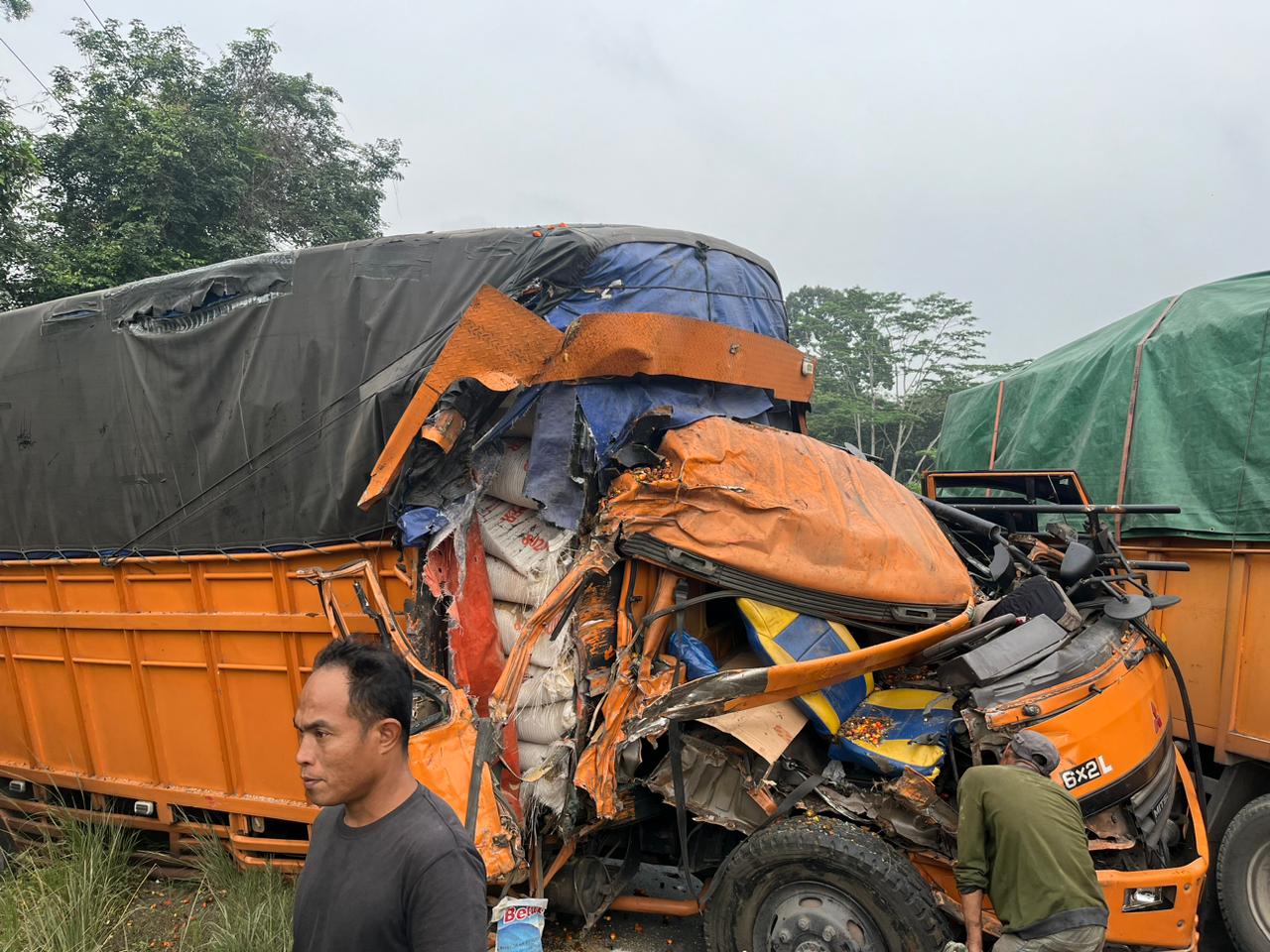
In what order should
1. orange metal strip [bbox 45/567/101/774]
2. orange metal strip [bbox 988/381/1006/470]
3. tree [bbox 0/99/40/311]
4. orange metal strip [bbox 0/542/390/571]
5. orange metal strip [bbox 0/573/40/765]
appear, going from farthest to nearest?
tree [bbox 0/99/40/311] → orange metal strip [bbox 988/381/1006/470] → orange metal strip [bbox 0/573/40/765] → orange metal strip [bbox 45/567/101/774] → orange metal strip [bbox 0/542/390/571]

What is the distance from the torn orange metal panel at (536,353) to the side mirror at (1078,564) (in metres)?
2.11

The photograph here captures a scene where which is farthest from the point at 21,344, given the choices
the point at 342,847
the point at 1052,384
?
the point at 1052,384

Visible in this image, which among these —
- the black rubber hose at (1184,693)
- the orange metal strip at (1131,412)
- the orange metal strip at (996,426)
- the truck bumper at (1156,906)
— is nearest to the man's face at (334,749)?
the truck bumper at (1156,906)

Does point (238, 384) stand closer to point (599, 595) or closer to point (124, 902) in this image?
point (599, 595)

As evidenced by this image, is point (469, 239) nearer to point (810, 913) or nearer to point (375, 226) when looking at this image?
point (810, 913)

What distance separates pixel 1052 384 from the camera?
20.2 feet

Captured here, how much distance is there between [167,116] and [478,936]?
15.1m

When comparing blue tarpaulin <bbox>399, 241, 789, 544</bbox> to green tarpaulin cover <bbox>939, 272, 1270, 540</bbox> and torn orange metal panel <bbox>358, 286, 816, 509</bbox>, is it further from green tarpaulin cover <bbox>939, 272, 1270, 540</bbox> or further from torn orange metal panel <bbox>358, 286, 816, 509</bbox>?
green tarpaulin cover <bbox>939, 272, 1270, 540</bbox>

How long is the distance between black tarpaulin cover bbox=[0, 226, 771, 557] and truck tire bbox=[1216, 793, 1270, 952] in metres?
3.95

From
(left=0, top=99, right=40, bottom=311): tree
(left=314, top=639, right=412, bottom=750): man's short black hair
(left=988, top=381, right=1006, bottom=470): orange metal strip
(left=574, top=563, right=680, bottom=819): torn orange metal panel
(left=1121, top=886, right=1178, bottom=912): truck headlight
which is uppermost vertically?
(left=0, top=99, right=40, bottom=311): tree

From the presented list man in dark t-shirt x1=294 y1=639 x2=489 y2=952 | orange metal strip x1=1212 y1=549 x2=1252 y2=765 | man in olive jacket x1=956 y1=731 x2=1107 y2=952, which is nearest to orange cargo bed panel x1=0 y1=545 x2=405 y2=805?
man in dark t-shirt x1=294 y1=639 x2=489 y2=952

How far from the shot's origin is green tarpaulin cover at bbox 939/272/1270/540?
4328 mm

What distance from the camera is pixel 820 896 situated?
3271mm

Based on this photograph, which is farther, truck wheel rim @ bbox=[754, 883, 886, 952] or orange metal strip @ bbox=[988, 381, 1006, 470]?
orange metal strip @ bbox=[988, 381, 1006, 470]
